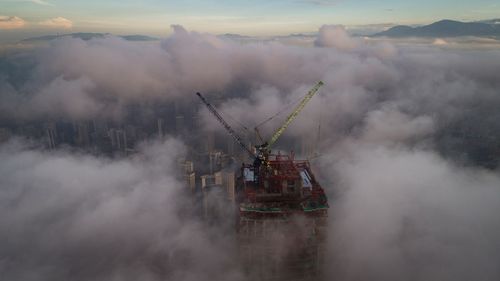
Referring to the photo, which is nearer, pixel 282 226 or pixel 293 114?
pixel 282 226

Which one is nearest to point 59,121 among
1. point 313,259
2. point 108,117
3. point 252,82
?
point 108,117

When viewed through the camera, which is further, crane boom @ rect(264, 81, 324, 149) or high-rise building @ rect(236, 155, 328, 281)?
crane boom @ rect(264, 81, 324, 149)

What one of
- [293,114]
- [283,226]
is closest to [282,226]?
[283,226]

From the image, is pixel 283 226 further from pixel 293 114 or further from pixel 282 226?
pixel 293 114

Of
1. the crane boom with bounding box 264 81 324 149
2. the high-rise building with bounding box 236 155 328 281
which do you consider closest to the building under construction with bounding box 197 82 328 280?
the high-rise building with bounding box 236 155 328 281

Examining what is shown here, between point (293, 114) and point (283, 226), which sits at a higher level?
point (293, 114)

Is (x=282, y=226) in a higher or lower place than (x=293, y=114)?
lower

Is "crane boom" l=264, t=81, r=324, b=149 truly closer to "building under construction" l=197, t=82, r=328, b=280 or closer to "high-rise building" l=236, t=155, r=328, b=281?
"building under construction" l=197, t=82, r=328, b=280

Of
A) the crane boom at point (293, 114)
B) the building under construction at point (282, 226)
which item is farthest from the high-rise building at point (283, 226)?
the crane boom at point (293, 114)

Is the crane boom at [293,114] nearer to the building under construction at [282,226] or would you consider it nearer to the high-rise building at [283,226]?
the building under construction at [282,226]
